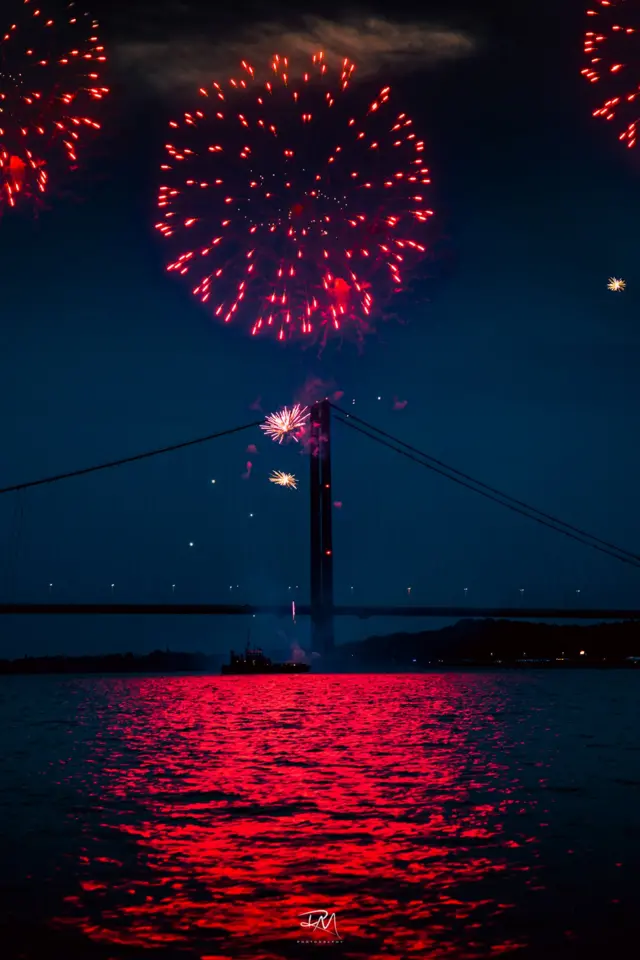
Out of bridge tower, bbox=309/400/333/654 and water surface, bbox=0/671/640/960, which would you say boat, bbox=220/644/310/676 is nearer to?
bridge tower, bbox=309/400/333/654

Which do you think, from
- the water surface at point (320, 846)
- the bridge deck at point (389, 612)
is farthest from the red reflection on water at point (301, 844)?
the bridge deck at point (389, 612)

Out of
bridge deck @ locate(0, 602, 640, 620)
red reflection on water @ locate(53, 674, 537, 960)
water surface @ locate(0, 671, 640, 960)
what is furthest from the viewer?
bridge deck @ locate(0, 602, 640, 620)

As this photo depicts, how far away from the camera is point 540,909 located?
12062mm

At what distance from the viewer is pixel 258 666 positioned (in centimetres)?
11544

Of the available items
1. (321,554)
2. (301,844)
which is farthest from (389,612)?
(301,844)

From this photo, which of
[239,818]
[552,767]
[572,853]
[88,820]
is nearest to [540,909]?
[572,853]

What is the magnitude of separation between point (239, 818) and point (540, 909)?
8.16 m

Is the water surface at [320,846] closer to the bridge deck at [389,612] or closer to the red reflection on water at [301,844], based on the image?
the red reflection on water at [301,844]

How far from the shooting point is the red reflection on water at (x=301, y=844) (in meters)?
11.1

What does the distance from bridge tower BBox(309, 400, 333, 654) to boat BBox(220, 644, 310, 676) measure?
19048mm

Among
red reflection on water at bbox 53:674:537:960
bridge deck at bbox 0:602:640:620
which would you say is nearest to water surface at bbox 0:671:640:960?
red reflection on water at bbox 53:674:537:960

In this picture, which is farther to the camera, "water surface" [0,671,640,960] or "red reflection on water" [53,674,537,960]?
"red reflection on water" [53,674,537,960]

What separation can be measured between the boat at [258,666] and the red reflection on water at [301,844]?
2990 inches

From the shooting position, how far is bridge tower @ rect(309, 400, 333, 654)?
9162 centimetres
